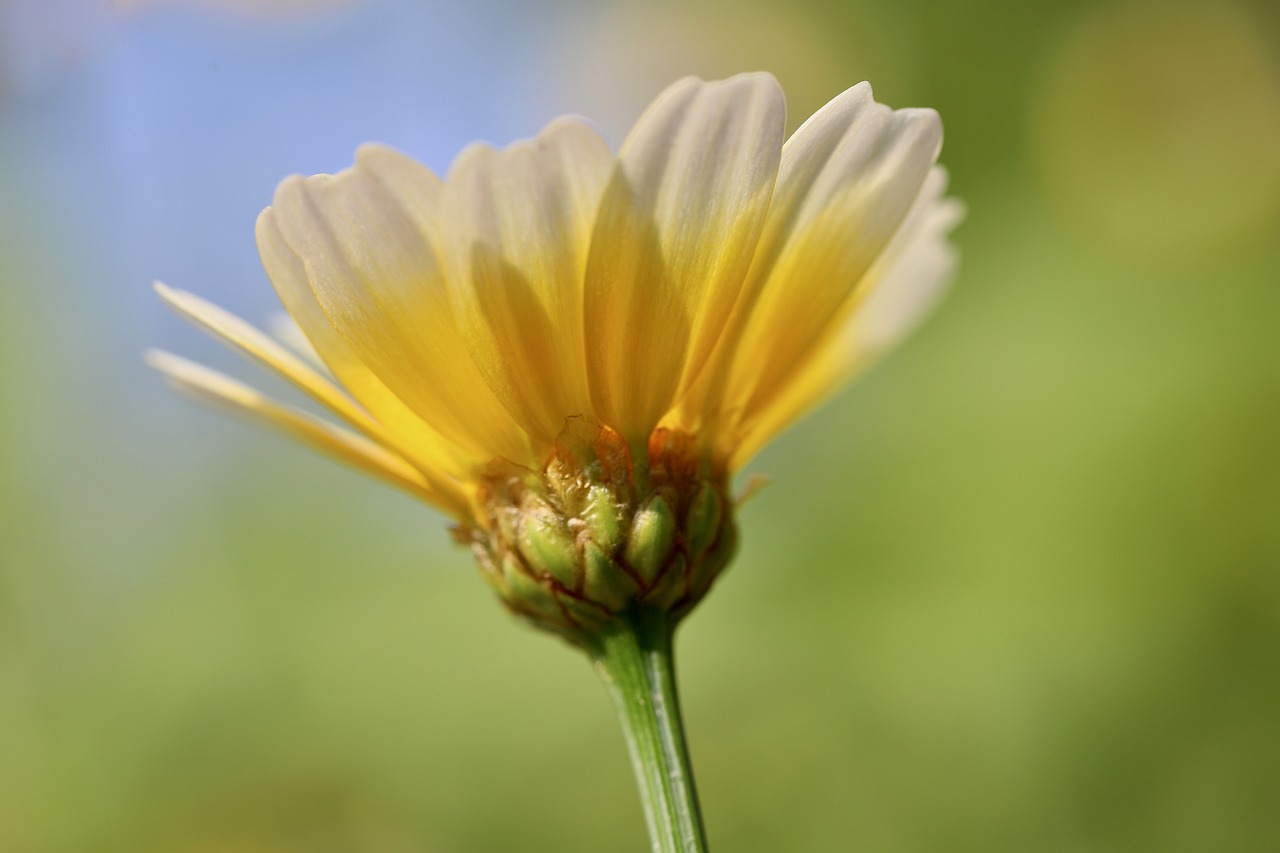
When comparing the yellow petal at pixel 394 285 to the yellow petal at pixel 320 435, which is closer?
the yellow petal at pixel 394 285

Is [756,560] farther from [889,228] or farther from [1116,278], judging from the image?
[889,228]

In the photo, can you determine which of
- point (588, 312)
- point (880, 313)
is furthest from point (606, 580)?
point (880, 313)

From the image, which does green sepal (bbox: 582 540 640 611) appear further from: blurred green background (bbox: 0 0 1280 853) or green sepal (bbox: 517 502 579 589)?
blurred green background (bbox: 0 0 1280 853)

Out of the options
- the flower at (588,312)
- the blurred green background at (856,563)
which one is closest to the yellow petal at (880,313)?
the flower at (588,312)

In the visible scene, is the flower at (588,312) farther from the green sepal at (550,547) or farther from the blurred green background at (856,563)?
the blurred green background at (856,563)

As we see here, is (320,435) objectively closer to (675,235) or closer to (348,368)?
(348,368)

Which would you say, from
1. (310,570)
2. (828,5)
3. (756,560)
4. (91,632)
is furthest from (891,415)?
(91,632)
